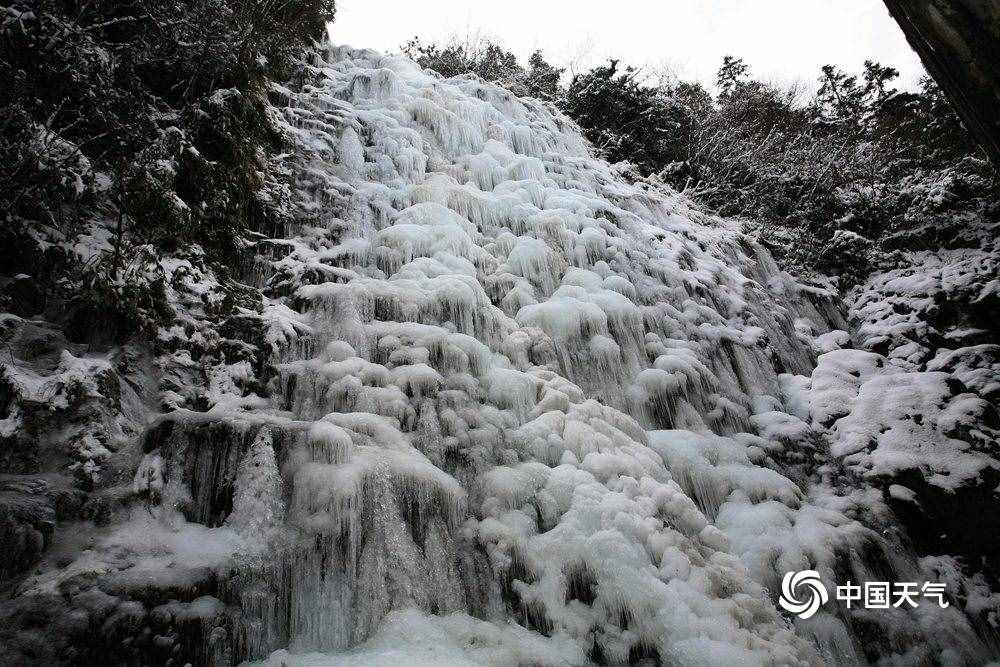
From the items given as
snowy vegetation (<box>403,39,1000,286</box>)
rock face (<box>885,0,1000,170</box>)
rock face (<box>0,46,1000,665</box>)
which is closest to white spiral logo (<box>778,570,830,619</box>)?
rock face (<box>0,46,1000,665</box>)

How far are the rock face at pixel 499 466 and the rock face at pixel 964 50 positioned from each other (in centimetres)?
288

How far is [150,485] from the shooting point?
2.97 meters

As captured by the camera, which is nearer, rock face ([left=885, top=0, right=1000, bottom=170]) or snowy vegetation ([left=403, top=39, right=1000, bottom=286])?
rock face ([left=885, top=0, right=1000, bottom=170])

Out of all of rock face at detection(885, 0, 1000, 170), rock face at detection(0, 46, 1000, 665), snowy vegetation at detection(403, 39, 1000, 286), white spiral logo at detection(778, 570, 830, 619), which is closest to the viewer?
rock face at detection(885, 0, 1000, 170)

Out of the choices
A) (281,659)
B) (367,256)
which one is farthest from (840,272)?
(281,659)

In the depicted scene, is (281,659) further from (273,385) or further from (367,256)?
(367,256)

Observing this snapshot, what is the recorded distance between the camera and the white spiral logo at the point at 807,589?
12.3ft

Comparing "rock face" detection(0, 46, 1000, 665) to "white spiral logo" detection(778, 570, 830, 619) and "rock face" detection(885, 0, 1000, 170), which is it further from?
"rock face" detection(885, 0, 1000, 170)

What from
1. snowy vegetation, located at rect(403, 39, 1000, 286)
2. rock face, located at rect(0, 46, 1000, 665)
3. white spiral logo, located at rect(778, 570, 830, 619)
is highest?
snowy vegetation, located at rect(403, 39, 1000, 286)

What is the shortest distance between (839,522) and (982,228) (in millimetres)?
6492

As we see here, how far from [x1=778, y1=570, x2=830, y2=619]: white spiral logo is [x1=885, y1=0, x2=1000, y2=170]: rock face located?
342cm

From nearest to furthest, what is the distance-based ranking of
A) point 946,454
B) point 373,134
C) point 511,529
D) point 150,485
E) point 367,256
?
point 150,485 → point 511,529 → point 946,454 → point 367,256 → point 373,134

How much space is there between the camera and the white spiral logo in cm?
373

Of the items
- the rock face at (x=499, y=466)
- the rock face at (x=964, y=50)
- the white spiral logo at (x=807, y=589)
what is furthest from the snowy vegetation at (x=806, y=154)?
the rock face at (x=964, y=50)
